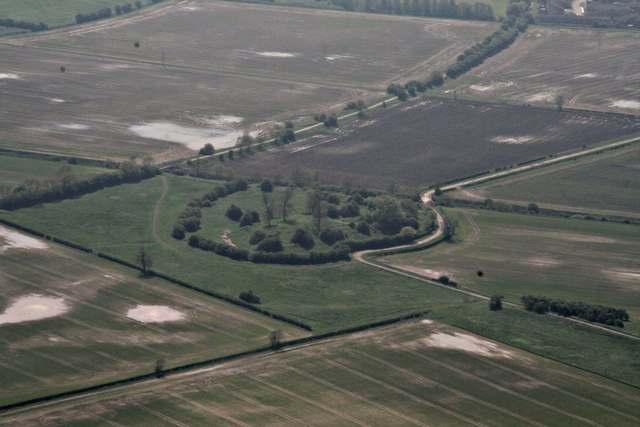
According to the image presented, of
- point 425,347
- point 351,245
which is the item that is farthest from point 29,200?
point 425,347

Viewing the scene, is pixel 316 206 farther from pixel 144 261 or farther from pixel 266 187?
pixel 144 261

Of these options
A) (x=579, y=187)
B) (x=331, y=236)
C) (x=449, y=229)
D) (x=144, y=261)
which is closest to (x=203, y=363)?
(x=144, y=261)

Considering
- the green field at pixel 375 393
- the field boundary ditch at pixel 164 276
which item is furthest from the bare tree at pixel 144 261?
the green field at pixel 375 393

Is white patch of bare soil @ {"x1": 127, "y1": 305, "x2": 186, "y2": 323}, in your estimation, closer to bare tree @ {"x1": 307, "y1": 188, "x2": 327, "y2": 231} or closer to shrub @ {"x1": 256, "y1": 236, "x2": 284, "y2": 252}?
shrub @ {"x1": 256, "y1": 236, "x2": 284, "y2": 252}

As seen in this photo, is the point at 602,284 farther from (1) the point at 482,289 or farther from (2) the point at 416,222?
(2) the point at 416,222

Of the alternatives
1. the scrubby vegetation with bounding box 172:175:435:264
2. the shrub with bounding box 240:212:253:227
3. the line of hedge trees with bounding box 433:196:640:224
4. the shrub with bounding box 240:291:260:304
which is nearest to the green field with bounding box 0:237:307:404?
the shrub with bounding box 240:291:260:304

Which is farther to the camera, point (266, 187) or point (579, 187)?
point (579, 187)

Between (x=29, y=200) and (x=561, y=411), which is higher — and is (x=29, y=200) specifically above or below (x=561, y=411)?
above
